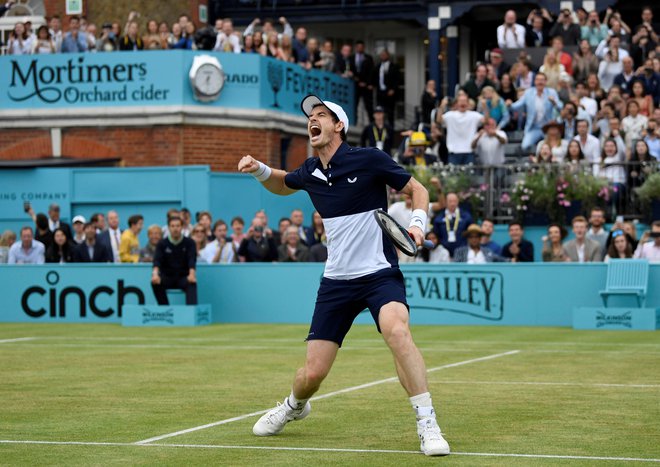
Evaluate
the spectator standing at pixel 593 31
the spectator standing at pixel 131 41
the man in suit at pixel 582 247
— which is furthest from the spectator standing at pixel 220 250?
the spectator standing at pixel 593 31

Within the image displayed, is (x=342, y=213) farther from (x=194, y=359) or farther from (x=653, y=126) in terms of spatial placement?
(x=653, y=126)

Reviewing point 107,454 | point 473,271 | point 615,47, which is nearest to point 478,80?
point 615,47

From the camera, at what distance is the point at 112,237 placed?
2295 cm

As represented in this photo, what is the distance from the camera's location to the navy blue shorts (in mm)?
8477

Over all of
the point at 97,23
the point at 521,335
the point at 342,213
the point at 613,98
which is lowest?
the point at 521,335

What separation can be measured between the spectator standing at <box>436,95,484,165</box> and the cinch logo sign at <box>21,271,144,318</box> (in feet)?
21.2

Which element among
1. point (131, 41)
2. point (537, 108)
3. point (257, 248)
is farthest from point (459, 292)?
point (131, 41)

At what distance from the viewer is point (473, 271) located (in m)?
20.2

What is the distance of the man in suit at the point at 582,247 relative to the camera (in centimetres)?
2020

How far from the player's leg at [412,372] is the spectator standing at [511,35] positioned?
67.3 ft

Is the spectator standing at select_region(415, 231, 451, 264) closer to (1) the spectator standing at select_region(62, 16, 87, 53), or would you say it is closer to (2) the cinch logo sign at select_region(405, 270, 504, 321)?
(2) the cinch logo sign at select_region(405, 270, 504, 321)

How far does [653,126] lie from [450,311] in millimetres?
5371

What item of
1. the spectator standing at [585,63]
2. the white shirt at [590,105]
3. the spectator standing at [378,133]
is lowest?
the spectator standing at [378,133]

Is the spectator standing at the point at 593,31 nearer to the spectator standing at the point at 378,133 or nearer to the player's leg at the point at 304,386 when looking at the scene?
the spectator standing at the point at 378,133
